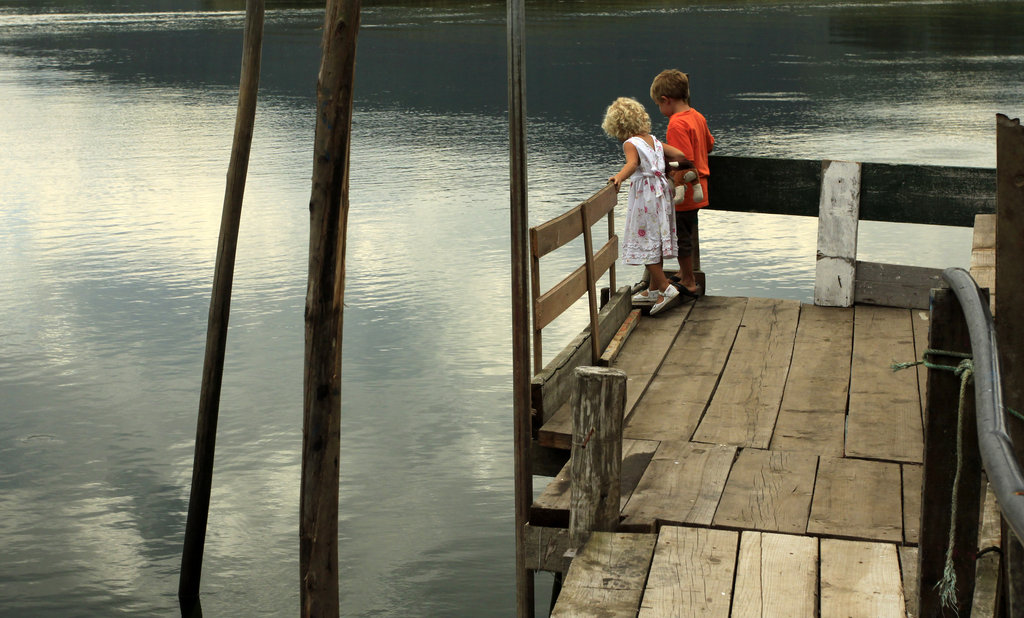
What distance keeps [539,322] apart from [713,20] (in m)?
52.6

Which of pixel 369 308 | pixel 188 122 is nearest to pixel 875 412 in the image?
pixel 369 308

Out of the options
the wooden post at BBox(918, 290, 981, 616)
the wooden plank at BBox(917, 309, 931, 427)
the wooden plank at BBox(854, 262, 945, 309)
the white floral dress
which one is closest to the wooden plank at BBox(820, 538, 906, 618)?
the wooden post at BBox(918, 290, 981, 616)

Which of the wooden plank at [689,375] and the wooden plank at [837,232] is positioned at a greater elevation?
the wooden plank at [837,232]

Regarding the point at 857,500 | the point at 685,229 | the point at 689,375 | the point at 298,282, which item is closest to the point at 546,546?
the point at 857,500

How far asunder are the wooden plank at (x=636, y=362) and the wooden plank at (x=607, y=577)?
130 cm

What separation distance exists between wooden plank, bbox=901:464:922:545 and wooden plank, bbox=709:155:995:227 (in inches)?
128

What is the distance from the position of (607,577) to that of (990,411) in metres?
2.33

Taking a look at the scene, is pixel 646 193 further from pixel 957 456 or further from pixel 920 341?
pixel 957 456

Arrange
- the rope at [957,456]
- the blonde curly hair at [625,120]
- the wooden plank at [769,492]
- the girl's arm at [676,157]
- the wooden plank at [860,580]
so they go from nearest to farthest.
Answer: the rope at [957,456]
the wooden plank at [860,580]
the wooden plank at [769,492]
the blonde curly hair at [625,120]
the girl's arm at [676,157]

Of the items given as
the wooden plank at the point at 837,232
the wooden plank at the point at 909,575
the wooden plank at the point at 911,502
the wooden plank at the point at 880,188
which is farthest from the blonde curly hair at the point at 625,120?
the wooden plank at the point at 909,575

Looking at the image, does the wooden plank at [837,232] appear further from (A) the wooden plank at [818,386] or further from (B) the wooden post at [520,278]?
(B) the wooden post at [520,278]

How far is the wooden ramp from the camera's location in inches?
170

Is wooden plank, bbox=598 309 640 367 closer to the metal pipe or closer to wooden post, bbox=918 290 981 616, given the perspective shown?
wooden post, bbox=918 290 981 616

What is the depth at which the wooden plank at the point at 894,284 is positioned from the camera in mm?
8164
